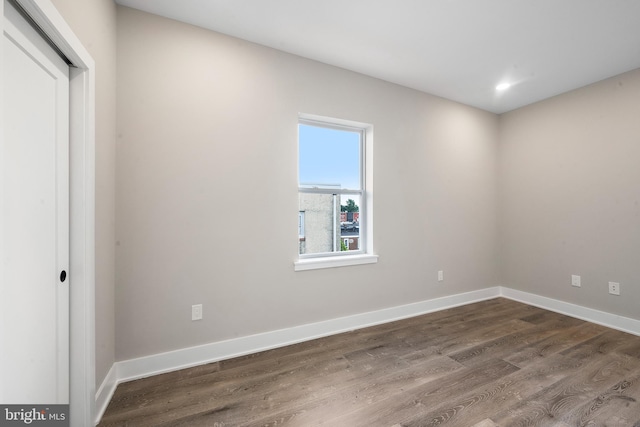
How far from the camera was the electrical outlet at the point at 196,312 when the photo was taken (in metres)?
2.18

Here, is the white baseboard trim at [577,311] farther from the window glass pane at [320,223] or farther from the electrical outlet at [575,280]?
the window glass pane at [320,223]

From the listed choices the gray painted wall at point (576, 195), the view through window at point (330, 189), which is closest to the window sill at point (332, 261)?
the view through window at point (330, 189)

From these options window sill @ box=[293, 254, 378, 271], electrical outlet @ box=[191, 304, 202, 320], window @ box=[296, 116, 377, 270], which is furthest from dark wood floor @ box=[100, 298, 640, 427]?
window @ box=[296, 116, 377, 270]

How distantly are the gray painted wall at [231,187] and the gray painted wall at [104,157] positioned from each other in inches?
3.1

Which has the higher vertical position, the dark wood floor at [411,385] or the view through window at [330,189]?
the view through window at [330,189]

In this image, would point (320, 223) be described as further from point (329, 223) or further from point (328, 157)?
point (328, 157)

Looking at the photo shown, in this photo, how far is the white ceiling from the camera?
1969 mm

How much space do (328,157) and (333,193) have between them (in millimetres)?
393

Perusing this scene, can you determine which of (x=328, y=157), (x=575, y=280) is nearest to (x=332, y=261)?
(x=328, y=157)

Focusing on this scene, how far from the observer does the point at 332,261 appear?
2.75 m

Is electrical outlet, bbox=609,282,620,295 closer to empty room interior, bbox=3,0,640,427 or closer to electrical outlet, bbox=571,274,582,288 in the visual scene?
empty room interior, bbox=3,0,640,427

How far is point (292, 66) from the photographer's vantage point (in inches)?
101

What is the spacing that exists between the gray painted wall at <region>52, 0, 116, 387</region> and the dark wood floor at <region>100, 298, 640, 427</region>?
47 cm

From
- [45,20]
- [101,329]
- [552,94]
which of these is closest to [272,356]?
[101,329]
